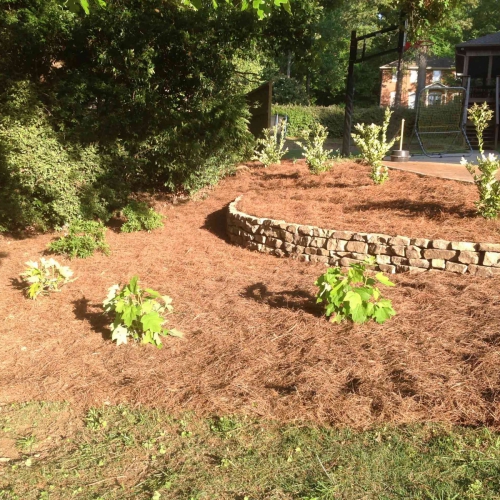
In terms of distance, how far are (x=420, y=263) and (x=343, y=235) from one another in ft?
3.09

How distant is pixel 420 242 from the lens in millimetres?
5504

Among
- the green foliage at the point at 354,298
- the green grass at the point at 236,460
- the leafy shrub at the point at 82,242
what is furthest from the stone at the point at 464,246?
the leafy shrub at the point at 82,242

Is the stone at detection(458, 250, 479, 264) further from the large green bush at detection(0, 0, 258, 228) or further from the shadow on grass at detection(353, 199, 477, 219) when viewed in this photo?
the large green bush at detection(0, 0, 258, 228)

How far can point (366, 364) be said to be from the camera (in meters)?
3.96

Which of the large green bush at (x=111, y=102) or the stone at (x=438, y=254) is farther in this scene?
the large green bush at (x=111, y=102)

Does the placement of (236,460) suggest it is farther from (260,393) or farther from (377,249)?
(377,249)

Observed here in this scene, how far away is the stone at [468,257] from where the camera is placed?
5.21 m

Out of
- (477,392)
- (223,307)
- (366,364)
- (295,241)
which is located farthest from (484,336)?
(295,241)

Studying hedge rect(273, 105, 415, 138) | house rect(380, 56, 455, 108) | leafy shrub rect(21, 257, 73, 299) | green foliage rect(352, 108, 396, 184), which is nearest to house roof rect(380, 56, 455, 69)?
house rect(380, 56, 455, 108)

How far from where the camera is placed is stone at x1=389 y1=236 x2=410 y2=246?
5.59 meters

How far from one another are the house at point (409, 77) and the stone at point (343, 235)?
1414 inches

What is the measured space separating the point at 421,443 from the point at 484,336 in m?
1.37

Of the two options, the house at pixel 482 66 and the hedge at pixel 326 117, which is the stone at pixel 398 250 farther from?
the hedge at pixel 326 117

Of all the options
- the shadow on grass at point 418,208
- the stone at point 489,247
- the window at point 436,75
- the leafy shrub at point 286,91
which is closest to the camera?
the stone at point 489,247
